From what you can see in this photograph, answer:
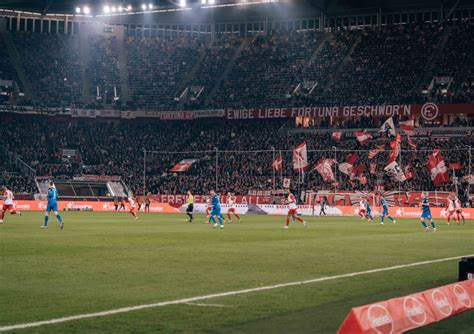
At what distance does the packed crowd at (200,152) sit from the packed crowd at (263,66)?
2853 millimetres

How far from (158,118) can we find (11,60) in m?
18.1

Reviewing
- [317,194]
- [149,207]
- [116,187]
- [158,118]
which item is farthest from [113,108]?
[317,194]

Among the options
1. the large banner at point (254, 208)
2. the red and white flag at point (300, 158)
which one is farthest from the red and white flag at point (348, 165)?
the red and white flag at point (300, 158)

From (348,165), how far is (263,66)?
88.4ft

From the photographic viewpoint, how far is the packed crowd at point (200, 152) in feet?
222

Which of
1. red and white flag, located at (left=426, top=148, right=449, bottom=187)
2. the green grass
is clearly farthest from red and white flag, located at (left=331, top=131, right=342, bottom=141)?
the green grass

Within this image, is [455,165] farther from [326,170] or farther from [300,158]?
[300,158]

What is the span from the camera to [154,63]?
307 ft

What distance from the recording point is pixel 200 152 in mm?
75188

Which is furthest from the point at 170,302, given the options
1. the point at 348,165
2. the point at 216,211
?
the point at 348,165

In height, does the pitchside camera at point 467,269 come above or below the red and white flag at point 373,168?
below

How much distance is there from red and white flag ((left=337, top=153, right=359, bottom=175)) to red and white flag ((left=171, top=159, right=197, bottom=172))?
1862cm

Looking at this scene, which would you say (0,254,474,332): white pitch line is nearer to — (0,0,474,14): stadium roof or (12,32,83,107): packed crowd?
(0,0,474,14): stadium roof

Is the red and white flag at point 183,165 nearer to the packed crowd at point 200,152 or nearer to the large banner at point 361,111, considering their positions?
the packed crowd at point 200,152
